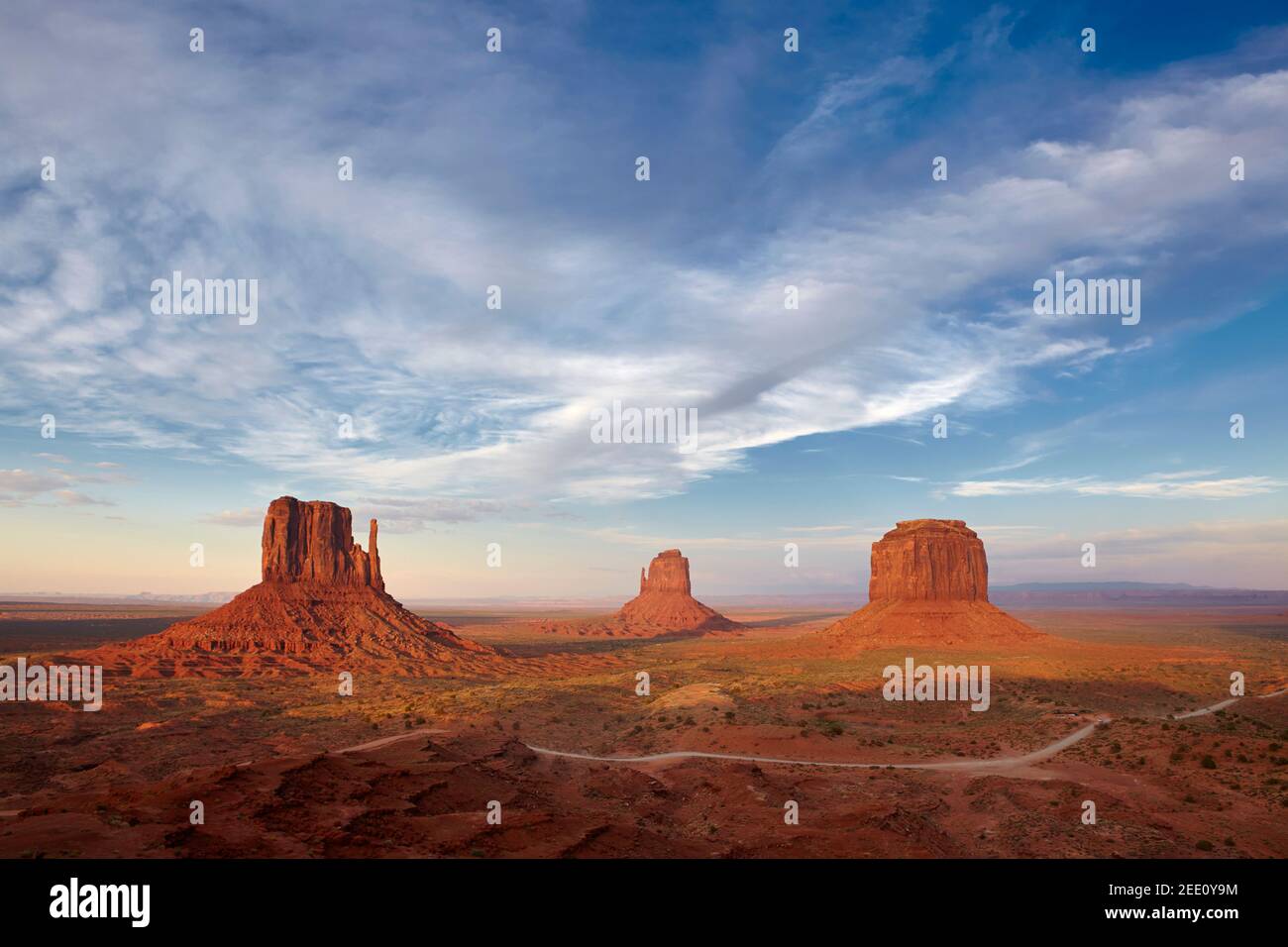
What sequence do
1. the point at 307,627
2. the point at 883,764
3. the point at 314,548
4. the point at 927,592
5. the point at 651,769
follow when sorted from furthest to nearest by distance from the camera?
1. the point at 927,592
2. the point at 314,548
3. the point at 307,627
4. the point at 883,764
5. the point at 651,769

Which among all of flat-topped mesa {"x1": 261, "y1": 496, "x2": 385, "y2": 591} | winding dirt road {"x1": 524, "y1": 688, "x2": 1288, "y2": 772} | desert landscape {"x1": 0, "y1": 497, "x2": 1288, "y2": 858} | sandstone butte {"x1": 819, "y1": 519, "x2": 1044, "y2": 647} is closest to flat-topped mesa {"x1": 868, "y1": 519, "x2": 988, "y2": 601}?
sandstone butte {"x1": 819, "y1": 519, "x2": 1044, "y2": 647}

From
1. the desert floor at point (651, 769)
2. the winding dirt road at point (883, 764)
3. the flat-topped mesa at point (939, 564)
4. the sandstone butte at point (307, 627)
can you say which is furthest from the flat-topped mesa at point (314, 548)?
the flat-topped mesa at point (939, 564)

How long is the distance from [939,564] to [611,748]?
8851 centimetres

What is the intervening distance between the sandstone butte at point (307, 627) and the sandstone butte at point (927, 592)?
65.4m

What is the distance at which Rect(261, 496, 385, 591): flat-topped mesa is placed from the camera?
10581 centimetres

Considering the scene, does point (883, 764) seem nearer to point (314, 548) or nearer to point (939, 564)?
point (939, 564)

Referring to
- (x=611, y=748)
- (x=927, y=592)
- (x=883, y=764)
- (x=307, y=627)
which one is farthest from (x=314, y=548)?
(x=927, y=592)

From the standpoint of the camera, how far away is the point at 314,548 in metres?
108

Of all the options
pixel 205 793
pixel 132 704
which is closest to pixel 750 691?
pixel 205 793

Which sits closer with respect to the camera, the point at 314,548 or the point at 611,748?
the point at 611,748

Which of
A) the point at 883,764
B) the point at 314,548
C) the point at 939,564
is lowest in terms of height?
the point at 883,764

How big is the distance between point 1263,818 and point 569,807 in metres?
27.9

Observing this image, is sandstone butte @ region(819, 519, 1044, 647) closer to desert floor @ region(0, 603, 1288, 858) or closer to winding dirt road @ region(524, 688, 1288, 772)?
desert floor @ region(0, 603, 1288, 858)
